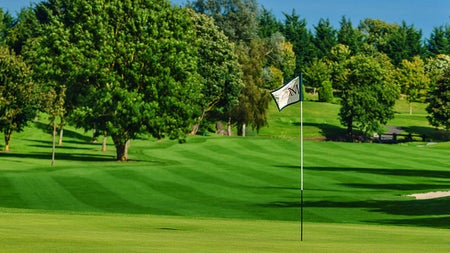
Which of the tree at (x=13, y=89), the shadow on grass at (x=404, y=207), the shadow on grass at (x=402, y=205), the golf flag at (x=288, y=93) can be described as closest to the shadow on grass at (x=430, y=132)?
the tree at (x=13, y=89)

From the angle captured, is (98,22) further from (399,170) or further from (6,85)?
(399,170)

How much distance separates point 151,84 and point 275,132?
247ft

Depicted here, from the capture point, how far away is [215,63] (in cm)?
11156

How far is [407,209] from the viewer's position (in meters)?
42.2

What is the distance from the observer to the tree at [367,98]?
442 feet

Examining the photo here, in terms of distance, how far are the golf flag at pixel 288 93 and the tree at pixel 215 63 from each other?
82874 millimetres

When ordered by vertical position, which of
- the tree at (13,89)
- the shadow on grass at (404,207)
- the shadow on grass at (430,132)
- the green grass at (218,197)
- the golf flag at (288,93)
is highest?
the tree at (13,89)

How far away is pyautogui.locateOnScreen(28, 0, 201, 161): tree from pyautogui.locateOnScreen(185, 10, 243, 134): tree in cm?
3539

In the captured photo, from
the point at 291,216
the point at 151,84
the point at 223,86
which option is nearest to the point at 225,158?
the point at 151,84

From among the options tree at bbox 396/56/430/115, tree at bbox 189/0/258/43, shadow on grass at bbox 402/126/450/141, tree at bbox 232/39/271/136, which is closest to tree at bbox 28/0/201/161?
tree at bbox 232/39/271/136

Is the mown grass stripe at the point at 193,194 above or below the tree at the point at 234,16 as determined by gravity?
below

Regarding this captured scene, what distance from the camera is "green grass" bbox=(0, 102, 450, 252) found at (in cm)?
2161

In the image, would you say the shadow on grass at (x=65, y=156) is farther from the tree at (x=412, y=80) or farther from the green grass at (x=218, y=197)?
the tree at (x=412, y=80)

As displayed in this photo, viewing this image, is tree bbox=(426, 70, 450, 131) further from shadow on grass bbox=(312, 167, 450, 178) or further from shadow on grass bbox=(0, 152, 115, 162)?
shadow on grass bbox=(0, 152, 115, 162)
